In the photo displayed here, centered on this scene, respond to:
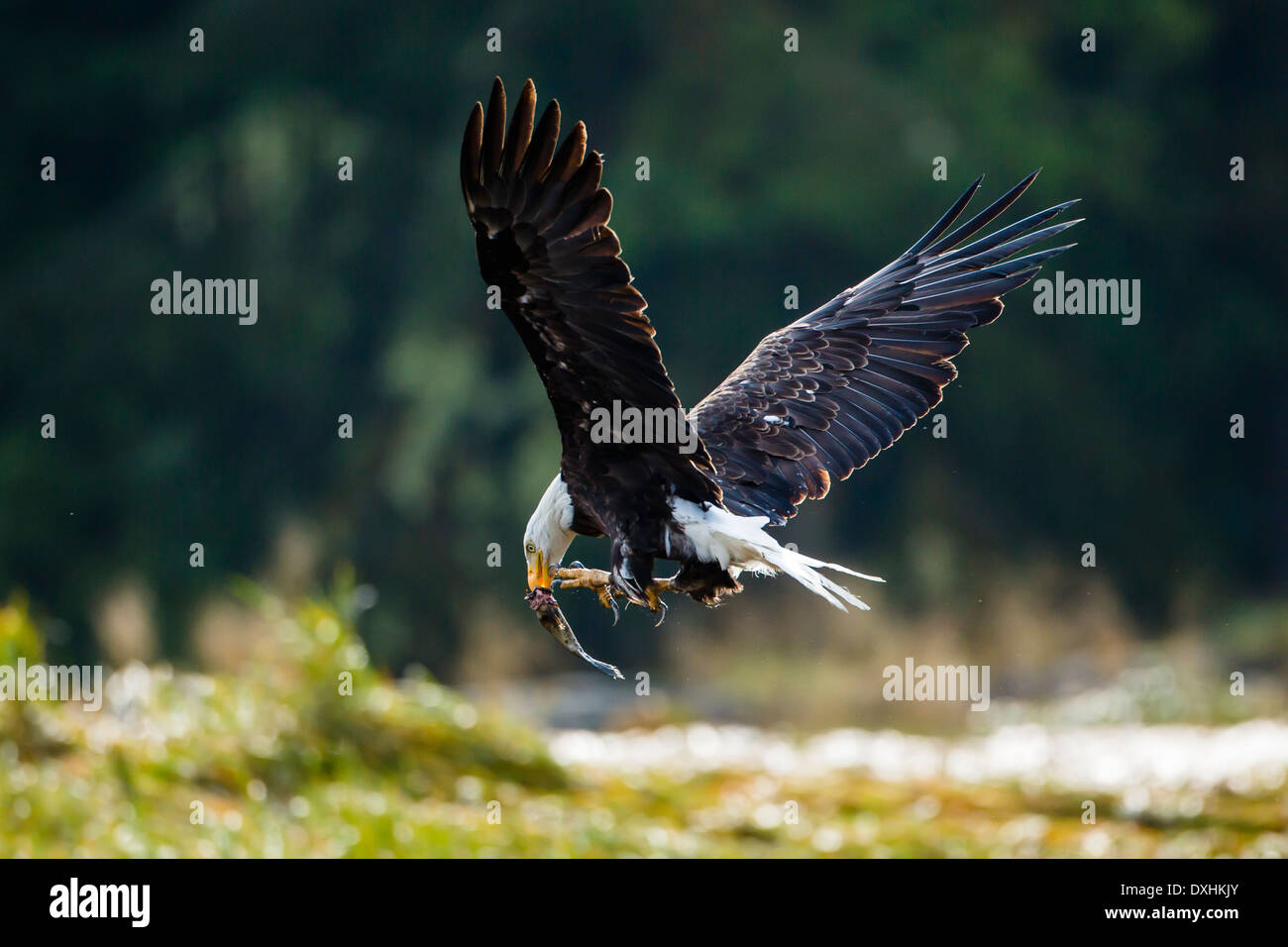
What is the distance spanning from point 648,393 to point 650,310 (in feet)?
39.7

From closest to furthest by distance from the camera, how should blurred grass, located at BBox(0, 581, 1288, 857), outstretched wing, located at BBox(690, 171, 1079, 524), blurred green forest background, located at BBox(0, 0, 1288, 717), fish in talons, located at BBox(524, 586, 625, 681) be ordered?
fish in talons, located at BBox(524, 586, 625, 681) < outstretched wing, located at BBox(690, 171, 1079, 524) < blurred grass, located at BBox(0, 581, 1288, 857) < blurred green forest background, located at BBox(0, 0, 1288, 717)

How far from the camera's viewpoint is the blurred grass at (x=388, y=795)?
7.26 meters

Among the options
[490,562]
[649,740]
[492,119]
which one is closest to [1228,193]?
[490,562]

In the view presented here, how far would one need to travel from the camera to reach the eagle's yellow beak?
14.1 feet

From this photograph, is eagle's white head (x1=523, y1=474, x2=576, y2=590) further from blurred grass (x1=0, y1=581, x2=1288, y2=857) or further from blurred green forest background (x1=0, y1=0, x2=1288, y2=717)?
blurred green forest background (x1=0, y1=0, x2=1288, y2=717)

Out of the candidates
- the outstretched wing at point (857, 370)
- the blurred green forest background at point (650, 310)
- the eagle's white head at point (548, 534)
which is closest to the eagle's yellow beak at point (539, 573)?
the eagle's white head at point (548, 534)

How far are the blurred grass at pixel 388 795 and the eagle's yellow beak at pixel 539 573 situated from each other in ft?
10.0

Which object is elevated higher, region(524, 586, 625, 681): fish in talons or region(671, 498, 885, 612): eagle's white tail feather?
region(671, 498, 885, 612): eagle's white tail feather

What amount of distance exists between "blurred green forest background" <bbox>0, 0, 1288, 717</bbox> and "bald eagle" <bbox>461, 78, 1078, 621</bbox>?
9.61 m

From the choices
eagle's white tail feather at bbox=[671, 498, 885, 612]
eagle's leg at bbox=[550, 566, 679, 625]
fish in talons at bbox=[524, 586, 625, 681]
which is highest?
eagle's white tail feather at bbox=[671, 498, 885, 612]

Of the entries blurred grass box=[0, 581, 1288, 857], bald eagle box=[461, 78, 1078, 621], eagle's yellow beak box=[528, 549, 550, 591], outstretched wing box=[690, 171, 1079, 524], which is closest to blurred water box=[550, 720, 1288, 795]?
blurred grass box=[0, 581, 1288, 857]

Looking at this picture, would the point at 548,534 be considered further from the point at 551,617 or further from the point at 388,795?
the point at 388,795

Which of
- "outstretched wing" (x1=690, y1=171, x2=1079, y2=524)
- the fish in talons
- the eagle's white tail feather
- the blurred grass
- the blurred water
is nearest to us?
the fish in talons

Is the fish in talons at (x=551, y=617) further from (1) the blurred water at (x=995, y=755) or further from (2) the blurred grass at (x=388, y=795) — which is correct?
(1) the blurred water at (x=995, y=755)
